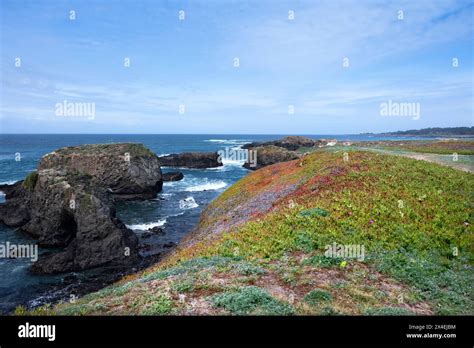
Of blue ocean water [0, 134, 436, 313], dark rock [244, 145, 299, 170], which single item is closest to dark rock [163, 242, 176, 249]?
blue ocean water [0, 134, 436, 313]

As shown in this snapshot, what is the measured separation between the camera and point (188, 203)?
56.6 meters

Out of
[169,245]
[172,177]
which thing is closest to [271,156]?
[172,177]

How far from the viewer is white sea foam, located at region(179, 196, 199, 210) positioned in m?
53.7

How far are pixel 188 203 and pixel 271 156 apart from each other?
52.7 m

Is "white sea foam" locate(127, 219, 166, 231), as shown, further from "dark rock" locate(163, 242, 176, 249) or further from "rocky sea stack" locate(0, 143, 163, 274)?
"dark rock" locate(163, 242, 176, 249)

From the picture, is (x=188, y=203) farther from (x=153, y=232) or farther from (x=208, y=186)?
(x=153, y=232)

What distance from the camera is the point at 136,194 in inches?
2424

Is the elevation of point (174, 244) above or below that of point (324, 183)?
below

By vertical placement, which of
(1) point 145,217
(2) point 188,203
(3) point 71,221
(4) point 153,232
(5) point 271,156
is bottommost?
(4) point 153,232

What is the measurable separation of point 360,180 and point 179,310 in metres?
20.1

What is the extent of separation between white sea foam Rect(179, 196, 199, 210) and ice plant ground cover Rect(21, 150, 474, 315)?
3210 cm
